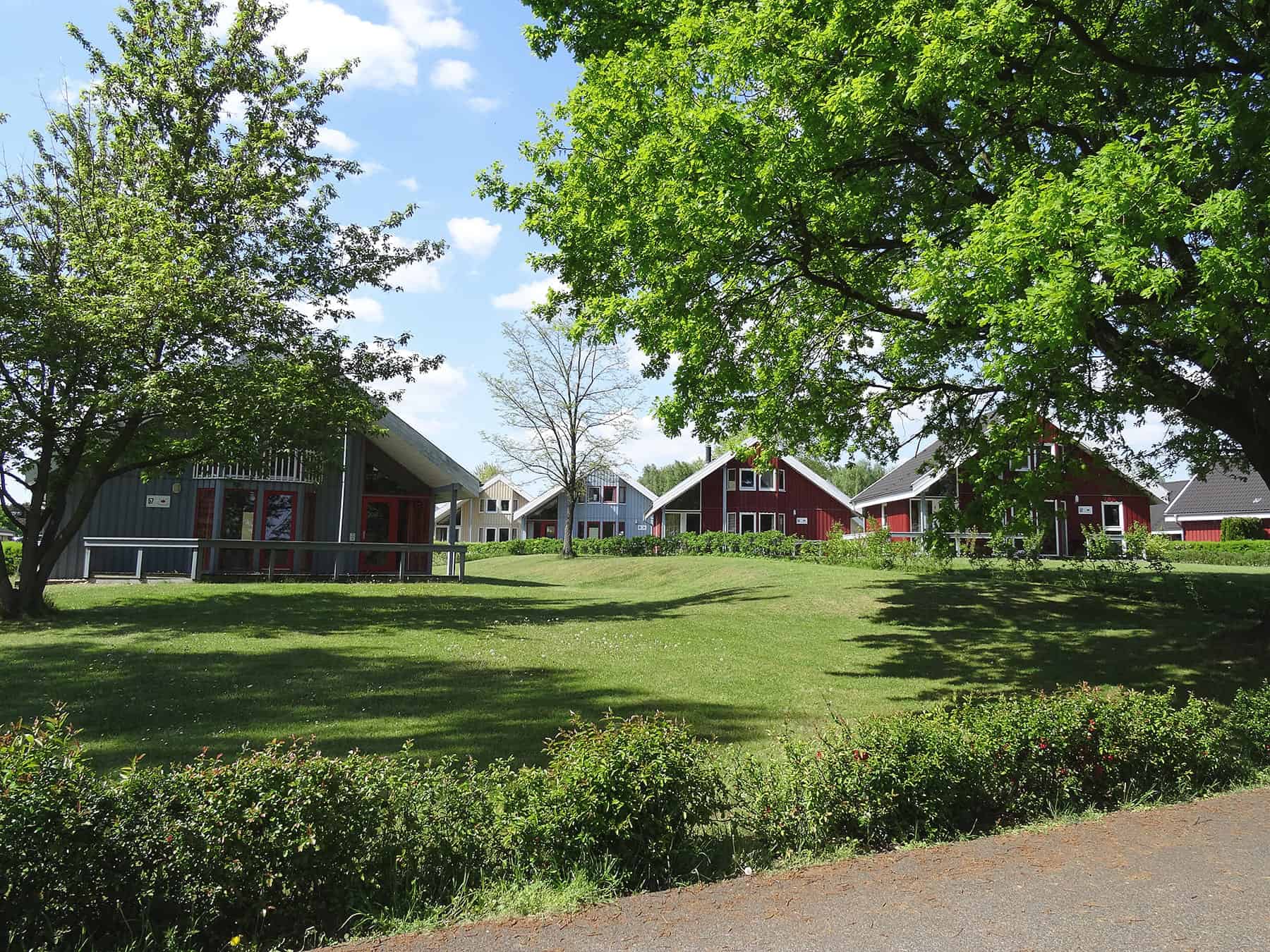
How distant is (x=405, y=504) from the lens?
94.1ft

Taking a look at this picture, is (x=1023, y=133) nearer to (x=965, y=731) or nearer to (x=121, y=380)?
(x=965, y=731)

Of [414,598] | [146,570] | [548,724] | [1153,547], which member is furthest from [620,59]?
[146,570]

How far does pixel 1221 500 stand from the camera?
161 feet

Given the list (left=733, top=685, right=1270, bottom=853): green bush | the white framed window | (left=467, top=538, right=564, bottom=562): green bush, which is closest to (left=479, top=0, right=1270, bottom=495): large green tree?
(left=733, top=685, right=1270, bottom=853): green bush

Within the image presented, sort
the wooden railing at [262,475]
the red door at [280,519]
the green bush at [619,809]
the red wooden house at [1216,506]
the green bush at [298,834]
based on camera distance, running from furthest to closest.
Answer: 1. the red wooden house at [1216,506]
2. the red door at [280,519]
3. the wooden railing at [262,475]
4. the green bush at [619,809]
5. the green bush at [298,834]

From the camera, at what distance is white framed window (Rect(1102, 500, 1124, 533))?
39.3 meters

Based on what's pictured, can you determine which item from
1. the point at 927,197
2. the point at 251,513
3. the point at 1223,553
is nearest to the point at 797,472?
the point at 1223,553

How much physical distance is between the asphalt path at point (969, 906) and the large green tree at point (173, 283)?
45.6 ft

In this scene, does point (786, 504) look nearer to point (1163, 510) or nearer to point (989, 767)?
point (1163, 510)

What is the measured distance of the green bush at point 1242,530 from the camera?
42.4 metres

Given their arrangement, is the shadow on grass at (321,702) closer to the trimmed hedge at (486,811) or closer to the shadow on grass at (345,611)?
the trimmed hedge at (486,811)

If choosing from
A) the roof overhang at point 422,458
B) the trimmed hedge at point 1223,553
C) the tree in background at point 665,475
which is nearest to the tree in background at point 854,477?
the tree in background at point 665,475

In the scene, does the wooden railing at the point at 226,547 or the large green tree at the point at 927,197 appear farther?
the wooden railing at the point at 226,547

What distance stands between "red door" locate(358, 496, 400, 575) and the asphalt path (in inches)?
997
